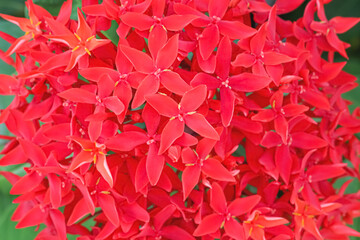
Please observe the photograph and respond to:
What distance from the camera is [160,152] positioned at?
16.5 inches

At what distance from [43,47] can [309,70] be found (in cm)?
32

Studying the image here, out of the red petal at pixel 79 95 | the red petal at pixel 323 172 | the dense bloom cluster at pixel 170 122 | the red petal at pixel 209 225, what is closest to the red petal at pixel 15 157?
the dense bloom cluster at pixel 170 122

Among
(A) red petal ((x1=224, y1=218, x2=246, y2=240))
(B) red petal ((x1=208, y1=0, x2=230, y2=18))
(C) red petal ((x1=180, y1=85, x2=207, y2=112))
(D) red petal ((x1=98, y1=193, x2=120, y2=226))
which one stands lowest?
(A) red petal ((x1=224, y1=218, x2=246, y2=240))

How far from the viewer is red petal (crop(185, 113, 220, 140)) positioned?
0.42m

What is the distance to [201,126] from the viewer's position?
42cm

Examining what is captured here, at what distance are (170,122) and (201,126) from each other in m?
0.03

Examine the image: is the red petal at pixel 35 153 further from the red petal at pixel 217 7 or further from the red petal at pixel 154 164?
the red petal at pixel 217 7

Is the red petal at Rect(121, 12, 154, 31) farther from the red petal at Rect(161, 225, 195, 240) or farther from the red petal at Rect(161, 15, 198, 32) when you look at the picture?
the red petal at Rect(161, 225, 195, 240)

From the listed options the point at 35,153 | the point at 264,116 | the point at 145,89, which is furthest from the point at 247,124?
the point at 35,153

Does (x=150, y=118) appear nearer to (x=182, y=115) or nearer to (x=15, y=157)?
(x=182, y=115)

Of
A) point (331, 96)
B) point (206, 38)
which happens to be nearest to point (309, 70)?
point (331, 96)

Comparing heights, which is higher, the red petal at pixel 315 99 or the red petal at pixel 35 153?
the red petal at pixel 315 99

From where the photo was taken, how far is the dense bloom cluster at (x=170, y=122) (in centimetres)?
44

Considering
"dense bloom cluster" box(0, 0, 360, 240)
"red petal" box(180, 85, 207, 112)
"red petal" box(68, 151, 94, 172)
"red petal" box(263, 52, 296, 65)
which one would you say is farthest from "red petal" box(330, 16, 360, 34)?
"red petal" box(68, 151, 94, 172)
